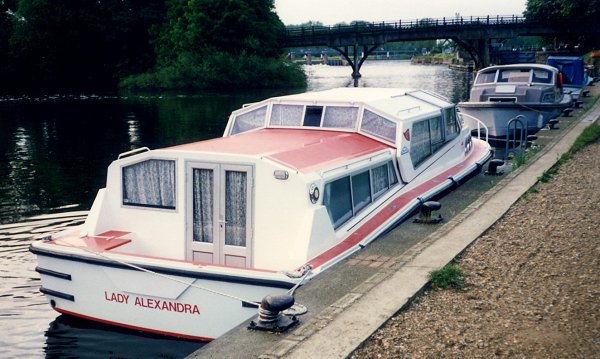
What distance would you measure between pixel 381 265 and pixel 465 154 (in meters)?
8.32

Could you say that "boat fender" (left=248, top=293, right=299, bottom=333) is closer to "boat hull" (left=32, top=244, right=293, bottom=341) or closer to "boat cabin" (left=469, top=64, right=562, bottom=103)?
"boat hull" (left=32, top=244, right=293, bottom=341)

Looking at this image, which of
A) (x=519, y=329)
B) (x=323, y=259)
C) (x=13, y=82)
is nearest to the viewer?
(x=519, y=329)

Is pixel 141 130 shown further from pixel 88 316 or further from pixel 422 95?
pixel 88 316

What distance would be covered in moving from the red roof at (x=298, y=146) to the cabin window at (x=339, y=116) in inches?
Answer: 8.4

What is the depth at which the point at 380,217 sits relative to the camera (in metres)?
11.9

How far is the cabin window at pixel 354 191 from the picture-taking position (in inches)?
426

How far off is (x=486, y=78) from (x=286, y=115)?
16.5m

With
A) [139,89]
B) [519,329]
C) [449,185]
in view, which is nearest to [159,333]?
[519,329]

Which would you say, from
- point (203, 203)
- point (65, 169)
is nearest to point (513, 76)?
point (65, 169)

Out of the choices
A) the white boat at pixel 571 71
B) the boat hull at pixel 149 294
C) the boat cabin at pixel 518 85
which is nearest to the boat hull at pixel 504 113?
the boat cabin at pixel 518 85

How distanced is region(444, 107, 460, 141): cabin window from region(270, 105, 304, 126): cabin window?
3.96 m

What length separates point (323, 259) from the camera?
9.89m

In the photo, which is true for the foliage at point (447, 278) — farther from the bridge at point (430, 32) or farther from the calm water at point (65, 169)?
the bridge at point (430, 32)

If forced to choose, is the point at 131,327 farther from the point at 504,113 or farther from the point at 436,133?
the point at 504,113
